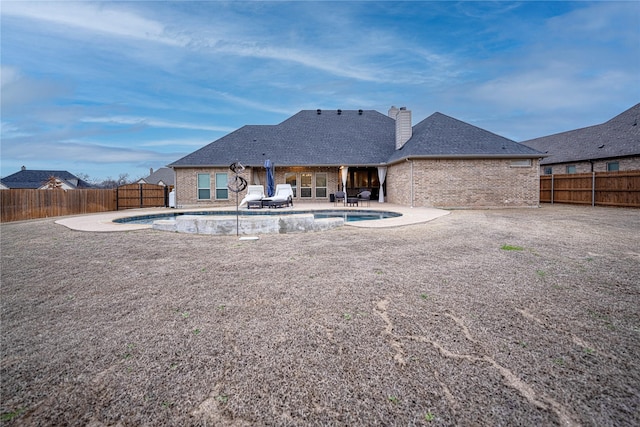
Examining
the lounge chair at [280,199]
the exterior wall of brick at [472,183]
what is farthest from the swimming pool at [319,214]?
the exterior wall of brick at [472,183]

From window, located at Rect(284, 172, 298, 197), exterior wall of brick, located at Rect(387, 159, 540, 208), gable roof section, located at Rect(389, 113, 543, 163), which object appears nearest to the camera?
gable roof section, located at Rect(389, 113, 543, 163)

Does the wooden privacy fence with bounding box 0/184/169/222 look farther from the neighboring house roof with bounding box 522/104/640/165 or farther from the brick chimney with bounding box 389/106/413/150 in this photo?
the neighboring house roof with bounding box 522/104/640/165

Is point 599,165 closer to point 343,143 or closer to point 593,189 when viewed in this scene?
point 593,189

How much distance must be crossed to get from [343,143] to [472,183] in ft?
30.7

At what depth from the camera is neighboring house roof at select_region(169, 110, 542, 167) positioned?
15711mm

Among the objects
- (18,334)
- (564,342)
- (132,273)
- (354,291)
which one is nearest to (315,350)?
(354,291)

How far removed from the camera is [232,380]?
6.65 feet

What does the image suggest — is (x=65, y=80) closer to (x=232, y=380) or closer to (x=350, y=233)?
(x=350, y=233)

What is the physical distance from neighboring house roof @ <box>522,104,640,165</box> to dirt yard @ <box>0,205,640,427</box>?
17145mm

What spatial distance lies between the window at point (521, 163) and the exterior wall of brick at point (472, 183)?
10 cm

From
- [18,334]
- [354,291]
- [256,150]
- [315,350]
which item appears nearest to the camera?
[315,350]

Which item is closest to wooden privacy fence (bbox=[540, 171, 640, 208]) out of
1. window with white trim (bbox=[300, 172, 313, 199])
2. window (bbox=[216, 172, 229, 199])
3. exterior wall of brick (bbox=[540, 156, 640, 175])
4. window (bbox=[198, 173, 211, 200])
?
exterior wall of brick (bbox=[540, 156, 640, 175])

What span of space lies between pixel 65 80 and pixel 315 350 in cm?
1971

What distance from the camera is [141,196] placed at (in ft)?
63.6
